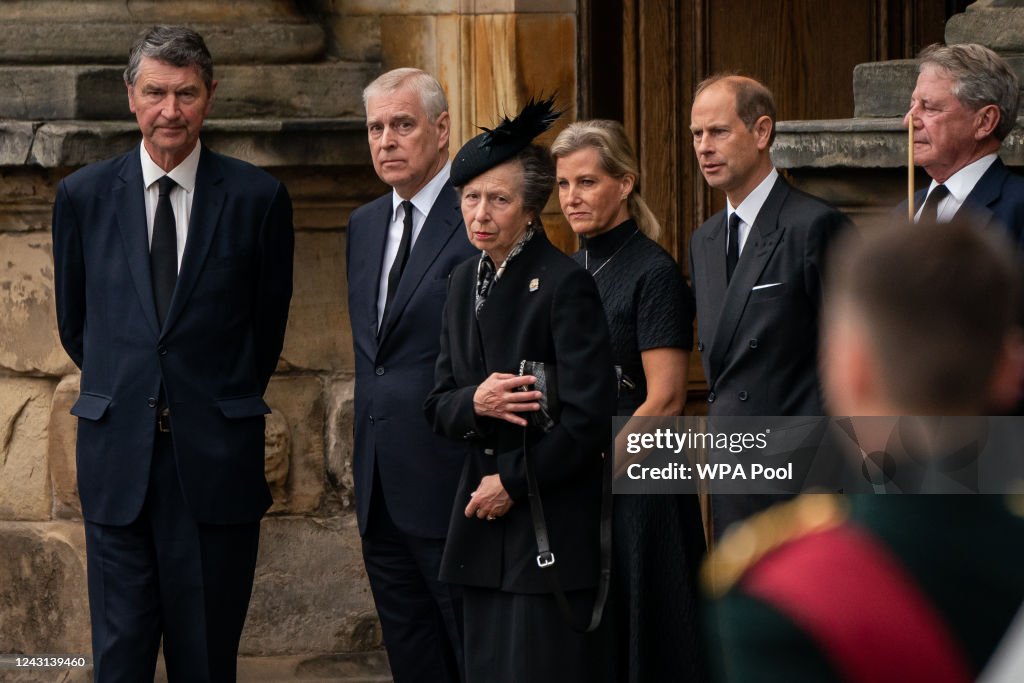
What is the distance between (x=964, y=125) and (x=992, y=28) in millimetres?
527

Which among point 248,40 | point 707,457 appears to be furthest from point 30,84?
point 707,457

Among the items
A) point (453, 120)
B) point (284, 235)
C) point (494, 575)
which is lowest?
point (494, 575)

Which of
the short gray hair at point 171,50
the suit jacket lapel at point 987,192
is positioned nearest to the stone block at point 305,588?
the short gray hair at point 171,50

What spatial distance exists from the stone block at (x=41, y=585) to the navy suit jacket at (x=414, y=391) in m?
1.31

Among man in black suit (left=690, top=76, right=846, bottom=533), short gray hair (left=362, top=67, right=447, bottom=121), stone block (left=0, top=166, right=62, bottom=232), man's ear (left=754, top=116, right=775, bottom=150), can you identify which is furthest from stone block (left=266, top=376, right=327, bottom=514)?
man's ear (left=754, top=116, right=775, bottom=150)

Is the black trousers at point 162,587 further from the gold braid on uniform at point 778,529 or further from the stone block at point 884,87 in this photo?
the gold braid on uniform at point 778,529

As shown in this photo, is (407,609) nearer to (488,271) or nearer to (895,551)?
(488,271)

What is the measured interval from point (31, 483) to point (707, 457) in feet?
7.17

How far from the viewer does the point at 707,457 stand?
437cm

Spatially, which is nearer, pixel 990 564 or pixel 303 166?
pixel 990 564

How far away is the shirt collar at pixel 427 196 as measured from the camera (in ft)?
15.0

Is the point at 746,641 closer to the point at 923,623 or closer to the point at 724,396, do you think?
the point at 923,623

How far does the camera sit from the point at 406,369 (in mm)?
4465

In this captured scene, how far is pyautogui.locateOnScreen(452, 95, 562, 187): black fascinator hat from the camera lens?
395cm
